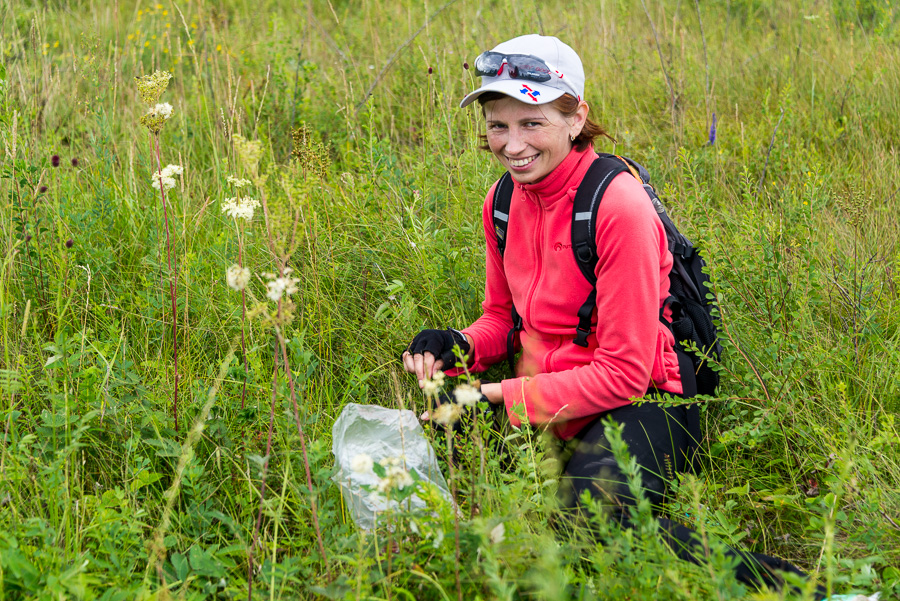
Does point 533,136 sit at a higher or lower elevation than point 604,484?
higher

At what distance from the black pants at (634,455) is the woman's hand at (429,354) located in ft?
1.81

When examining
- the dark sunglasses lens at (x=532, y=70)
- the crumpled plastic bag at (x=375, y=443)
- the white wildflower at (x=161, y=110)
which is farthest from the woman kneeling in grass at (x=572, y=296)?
the white wildflower at (x=161, y=110)

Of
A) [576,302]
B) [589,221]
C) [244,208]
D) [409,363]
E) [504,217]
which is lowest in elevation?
[409,363]

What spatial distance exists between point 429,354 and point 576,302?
564 millimetres

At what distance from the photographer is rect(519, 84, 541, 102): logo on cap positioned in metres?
2.29

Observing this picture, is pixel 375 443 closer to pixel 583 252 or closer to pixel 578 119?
pixel 583 252

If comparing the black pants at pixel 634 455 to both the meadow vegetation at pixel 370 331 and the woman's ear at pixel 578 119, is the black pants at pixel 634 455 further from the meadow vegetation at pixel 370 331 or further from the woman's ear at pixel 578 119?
the woman's ear at pixel 578 119

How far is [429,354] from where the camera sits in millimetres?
2559

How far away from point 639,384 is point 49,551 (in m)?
1.76

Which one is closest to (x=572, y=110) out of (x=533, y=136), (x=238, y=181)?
(x=533, y=136)

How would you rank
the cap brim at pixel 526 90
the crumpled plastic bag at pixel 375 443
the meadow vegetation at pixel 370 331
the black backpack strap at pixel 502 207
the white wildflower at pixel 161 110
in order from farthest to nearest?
1. the black backpack strap at pixel 502 207
2. the cap brim at pixel 526 90
3. the crumpled plastic bag at pixel 375 443
4. the white wildflower at pixel 161 110
5. the meadow vegetation at pixel 370 331

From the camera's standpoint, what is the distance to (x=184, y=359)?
2.79 m

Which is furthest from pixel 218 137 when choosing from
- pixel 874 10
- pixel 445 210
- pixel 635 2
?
pixel 874 10

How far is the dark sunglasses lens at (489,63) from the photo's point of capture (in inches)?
94.1
